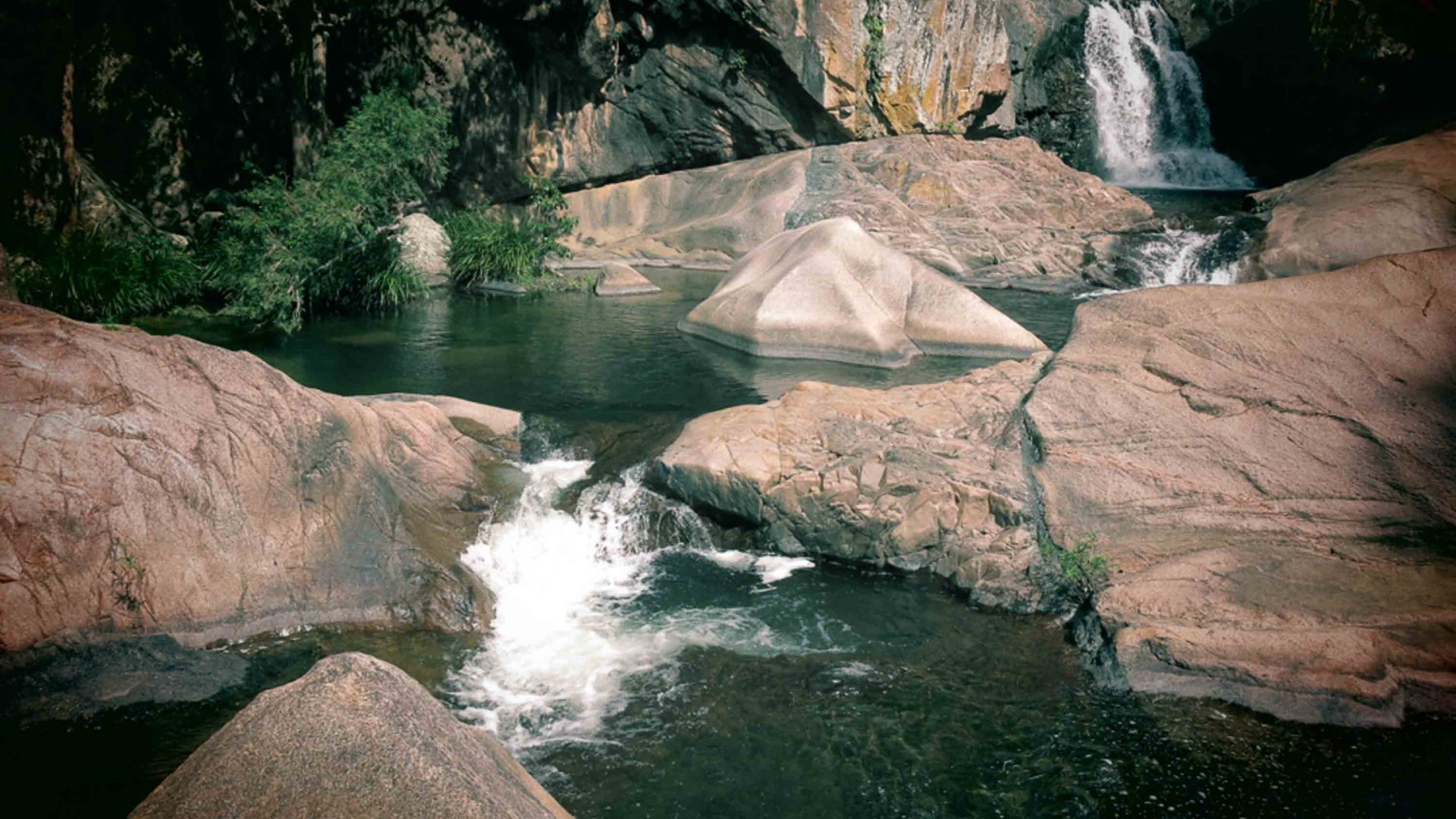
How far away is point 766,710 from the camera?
18.3 feet

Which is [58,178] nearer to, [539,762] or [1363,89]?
[539,762]

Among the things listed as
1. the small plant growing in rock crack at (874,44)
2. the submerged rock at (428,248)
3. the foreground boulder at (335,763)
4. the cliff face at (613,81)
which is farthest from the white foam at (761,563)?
the small plant growing in rock crack at (874,44)

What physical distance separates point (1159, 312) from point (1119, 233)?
44.0 feet

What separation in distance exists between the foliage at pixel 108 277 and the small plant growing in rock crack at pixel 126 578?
784 centimetres

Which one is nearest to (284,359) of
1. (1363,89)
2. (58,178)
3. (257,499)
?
(58,178)

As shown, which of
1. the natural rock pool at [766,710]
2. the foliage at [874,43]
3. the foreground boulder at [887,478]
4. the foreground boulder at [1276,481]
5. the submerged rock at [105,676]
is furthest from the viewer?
the foliage at [874,43]

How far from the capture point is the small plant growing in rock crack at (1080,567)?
21.3 ft

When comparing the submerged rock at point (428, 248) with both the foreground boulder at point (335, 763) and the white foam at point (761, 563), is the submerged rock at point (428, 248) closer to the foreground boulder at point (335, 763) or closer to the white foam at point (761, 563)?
the white foam at point (761, 563)

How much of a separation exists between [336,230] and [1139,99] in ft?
70.1

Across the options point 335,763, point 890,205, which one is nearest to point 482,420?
point 335,763

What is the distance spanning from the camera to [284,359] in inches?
500

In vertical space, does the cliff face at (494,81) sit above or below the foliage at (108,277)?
above

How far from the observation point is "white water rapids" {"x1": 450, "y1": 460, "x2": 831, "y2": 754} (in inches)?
222

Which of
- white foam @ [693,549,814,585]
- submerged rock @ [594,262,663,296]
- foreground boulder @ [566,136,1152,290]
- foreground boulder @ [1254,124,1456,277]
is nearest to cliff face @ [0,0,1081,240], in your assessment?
foreground boulder @ [566,136,1152,290]
